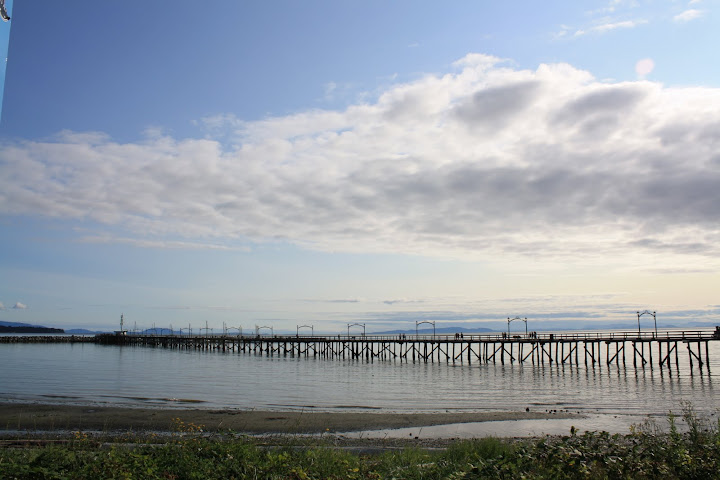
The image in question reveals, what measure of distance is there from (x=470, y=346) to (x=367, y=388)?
125ft

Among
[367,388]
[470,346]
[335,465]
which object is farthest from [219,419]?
[470,346]

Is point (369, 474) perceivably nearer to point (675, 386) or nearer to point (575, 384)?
point (575, 384)

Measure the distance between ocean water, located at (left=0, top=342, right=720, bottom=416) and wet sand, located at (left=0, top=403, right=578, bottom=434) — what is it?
→ 2465mm

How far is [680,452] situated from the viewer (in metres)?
9.85

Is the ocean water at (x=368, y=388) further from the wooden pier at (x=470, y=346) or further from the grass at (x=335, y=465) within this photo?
the grass at (x=335, y=465)

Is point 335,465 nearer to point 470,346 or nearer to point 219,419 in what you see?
point 219,419

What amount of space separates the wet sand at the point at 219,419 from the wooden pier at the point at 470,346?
35.8 metres

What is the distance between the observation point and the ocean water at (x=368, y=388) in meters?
31.5

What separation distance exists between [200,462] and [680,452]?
8.79 m

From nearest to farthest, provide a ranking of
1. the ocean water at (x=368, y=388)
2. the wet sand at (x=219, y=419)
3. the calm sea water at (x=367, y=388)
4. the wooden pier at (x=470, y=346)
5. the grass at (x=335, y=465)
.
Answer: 1. the grass at (x=335, y=465)
2. the wet sand at (x=219, y=419)
3. the ocean water at (x=368, y=388)
4. the calm sea water at (x=367, y=388)
5. the wooden pier at (x=470, y=346)

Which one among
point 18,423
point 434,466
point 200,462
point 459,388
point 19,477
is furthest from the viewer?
point 459,388

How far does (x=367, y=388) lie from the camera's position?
40500mm

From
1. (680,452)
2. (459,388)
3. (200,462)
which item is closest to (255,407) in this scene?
(459,388)

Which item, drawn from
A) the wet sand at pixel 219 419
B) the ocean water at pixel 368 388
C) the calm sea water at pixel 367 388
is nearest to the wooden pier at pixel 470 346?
the ocean water at pixel 368 388
